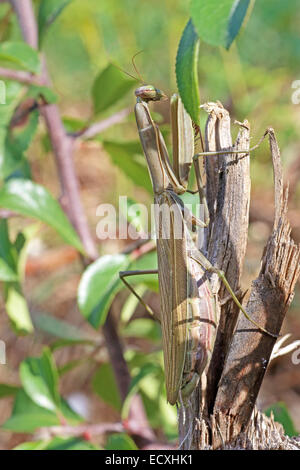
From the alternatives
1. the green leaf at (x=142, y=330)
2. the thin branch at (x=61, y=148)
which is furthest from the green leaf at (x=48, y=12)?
the green leaf at (x=142, y=330)

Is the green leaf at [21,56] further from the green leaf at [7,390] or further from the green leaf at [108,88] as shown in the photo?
the green leaf at [7,390]

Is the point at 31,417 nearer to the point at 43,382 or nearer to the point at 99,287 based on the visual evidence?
the point at 43,382

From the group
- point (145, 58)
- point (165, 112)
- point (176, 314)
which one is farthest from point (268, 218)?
point (176, 314)

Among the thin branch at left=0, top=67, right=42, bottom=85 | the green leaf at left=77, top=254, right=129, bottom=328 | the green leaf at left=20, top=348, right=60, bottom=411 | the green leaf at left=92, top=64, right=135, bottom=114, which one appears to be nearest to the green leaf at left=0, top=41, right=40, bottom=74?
the thin branch at left=0, top=67, right=42, bottom=85

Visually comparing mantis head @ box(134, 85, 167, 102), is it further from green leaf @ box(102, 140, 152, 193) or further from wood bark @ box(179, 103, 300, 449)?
green leaf @ box(102, 140, 152, 193)

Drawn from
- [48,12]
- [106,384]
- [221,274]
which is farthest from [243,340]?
[106,384]

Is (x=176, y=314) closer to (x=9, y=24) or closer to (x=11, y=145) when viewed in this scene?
(x=11, y=145)

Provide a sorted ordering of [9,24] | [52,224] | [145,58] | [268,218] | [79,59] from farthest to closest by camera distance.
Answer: [79,59] < [145,58] < [268,218] < [9,24] < [52,224]
